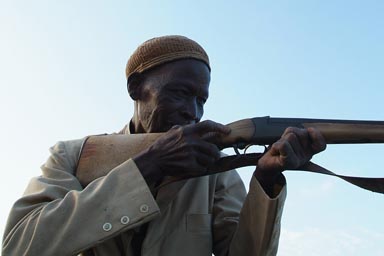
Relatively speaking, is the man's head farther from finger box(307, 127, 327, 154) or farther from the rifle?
finger box(307, 127, 327, 154)

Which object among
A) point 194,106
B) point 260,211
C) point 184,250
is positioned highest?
point 194,106

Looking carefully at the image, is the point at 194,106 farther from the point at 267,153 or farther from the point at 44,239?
the point at 44,239

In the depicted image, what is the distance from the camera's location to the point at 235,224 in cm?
427

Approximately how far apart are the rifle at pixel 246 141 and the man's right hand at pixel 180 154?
0.14 metres

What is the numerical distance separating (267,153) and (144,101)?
4.20ft

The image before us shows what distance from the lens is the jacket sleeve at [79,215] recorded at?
11.9 ft

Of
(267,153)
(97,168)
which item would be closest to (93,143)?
(97,168)

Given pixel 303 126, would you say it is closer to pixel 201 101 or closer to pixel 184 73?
pixel 201 101

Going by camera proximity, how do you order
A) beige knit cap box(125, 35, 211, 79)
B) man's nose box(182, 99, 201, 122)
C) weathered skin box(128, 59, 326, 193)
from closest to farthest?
weathered skin box(128, 59, 326, 193) < man's nose box(182, 99, 201, 122) < beige knit cap box(125, 35, 211, 79)

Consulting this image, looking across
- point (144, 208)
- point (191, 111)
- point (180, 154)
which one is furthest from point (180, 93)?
point (144, 208)

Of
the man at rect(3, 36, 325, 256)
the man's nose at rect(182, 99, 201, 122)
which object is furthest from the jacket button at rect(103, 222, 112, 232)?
the man's nose at rect(182, 99, 201, 122)

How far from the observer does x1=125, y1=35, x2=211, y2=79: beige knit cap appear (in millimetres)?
4754

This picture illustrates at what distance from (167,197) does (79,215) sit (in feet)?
2.18

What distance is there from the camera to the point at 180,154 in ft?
12.8
